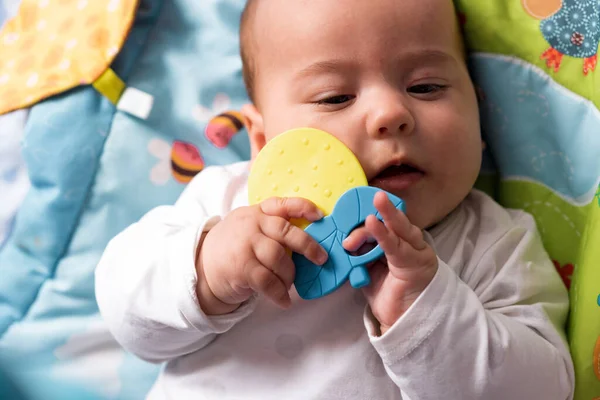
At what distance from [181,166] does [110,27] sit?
329 millimetres

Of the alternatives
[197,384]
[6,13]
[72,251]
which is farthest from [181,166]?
[6,13]

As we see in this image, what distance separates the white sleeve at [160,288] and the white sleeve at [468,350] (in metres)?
0.24

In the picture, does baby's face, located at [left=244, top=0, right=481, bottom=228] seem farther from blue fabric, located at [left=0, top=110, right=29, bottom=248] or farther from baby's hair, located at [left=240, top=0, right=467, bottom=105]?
blue fabric, located at [left=0, top=110, right=29, bottom=248]

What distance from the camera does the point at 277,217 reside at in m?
0.84

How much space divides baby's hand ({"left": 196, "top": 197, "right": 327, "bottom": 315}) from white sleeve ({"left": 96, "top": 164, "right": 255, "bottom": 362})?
0.05 m

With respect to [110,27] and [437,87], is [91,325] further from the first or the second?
[437,87]

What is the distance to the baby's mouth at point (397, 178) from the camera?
926 mm

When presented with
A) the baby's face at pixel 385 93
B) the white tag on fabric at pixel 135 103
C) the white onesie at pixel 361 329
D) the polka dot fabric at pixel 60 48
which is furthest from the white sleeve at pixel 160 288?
the polka dot fabric at pixel 60 48

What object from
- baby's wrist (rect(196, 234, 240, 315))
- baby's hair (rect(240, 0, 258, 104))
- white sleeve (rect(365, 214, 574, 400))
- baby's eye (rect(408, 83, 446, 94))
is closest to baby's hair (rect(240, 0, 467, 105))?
baby's hair (rect(240, 0, 258, 104))

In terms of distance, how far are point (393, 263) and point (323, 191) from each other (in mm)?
138

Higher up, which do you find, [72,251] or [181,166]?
[181,166]

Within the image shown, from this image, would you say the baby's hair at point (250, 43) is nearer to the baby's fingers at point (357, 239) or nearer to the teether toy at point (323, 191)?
the teether toy at point (323, 191)

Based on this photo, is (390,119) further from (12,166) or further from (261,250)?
(12,166)

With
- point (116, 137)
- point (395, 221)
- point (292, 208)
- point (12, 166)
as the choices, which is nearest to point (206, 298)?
point (292, 208)
